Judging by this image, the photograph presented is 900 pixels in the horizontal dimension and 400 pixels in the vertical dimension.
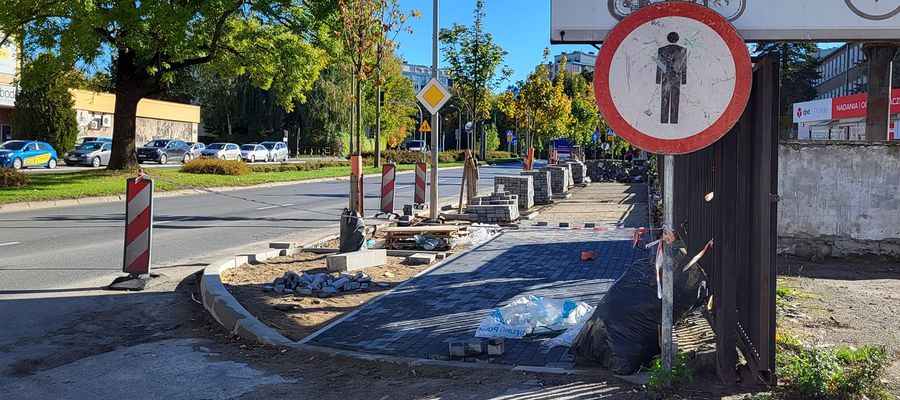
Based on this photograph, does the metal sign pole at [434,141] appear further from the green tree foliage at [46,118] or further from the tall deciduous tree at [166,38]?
the green tree foliage at [46,118]

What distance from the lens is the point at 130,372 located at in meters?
5.41

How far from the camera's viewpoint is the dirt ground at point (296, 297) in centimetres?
673

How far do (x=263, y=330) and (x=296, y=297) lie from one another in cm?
155

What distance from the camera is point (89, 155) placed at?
40438 millimetres

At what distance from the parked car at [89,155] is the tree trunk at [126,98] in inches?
580

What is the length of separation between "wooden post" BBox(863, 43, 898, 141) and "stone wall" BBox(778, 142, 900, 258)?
271 centimetres

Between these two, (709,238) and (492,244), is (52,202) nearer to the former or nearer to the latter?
(492,244)

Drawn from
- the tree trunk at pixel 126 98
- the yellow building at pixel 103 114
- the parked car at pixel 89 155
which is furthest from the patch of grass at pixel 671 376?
the parked car at pixel 89 155

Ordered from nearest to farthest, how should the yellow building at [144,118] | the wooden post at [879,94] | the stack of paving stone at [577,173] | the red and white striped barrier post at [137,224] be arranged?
1. the red and white striped barrier post at [137,224]
2. the wooden post at [879,94]
3. the stack of paving stone at [577,173]
4. the yellow building at [144,118]

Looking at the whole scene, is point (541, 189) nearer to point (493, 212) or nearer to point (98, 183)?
point (493, 212)

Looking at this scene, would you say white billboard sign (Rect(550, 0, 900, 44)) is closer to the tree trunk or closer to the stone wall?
the stone wall

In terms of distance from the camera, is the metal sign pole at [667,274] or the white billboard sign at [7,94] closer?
the metal sign pole at [667,274]

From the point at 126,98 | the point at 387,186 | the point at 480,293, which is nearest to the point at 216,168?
the point at 126,98

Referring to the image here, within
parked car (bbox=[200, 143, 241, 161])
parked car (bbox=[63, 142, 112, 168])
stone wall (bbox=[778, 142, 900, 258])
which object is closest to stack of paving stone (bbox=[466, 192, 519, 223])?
stone wall (bbox=[778, 142, 900, 258])
